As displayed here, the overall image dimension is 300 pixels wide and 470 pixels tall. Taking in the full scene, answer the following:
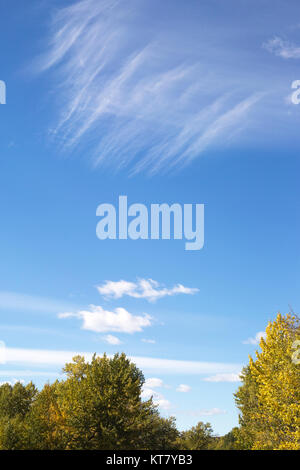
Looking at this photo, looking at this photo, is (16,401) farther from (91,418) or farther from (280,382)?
(280,382)

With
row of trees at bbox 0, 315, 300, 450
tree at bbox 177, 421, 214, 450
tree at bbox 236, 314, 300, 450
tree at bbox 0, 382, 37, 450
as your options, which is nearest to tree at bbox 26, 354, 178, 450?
row of trees at bbox 0, 315, 300, 450

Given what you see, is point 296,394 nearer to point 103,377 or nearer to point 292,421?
point 292,421

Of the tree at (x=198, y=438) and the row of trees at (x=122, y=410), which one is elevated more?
the row of trees at (x=122, y=410)

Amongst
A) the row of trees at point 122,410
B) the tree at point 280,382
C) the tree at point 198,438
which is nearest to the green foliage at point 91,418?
the row of trees at point 122,410

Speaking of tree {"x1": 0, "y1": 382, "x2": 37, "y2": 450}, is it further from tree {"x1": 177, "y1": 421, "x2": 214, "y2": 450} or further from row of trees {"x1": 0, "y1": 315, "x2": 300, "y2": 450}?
tree {"x1": 177, "y1": 421, "x2": 214, "y2": 450}

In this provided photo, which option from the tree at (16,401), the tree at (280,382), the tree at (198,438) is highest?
the tree at (280,382)

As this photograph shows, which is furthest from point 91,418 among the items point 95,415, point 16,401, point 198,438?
point 198,438

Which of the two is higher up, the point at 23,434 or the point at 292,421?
the point at 292,421

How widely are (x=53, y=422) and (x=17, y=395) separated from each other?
26.2m

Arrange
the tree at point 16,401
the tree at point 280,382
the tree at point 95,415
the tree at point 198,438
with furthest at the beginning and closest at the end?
1. the tree at point 198,438
2. the tree at point 16,401
3. the tree at point 95,415
4. the tree at point 280,382

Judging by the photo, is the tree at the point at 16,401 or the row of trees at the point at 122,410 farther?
the tree at the point at 16,401

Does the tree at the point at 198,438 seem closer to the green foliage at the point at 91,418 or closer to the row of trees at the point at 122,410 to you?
the row of trees at the point at 122,410

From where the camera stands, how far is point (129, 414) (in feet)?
176

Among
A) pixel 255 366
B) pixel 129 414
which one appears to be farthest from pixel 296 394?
pixel 129 414
